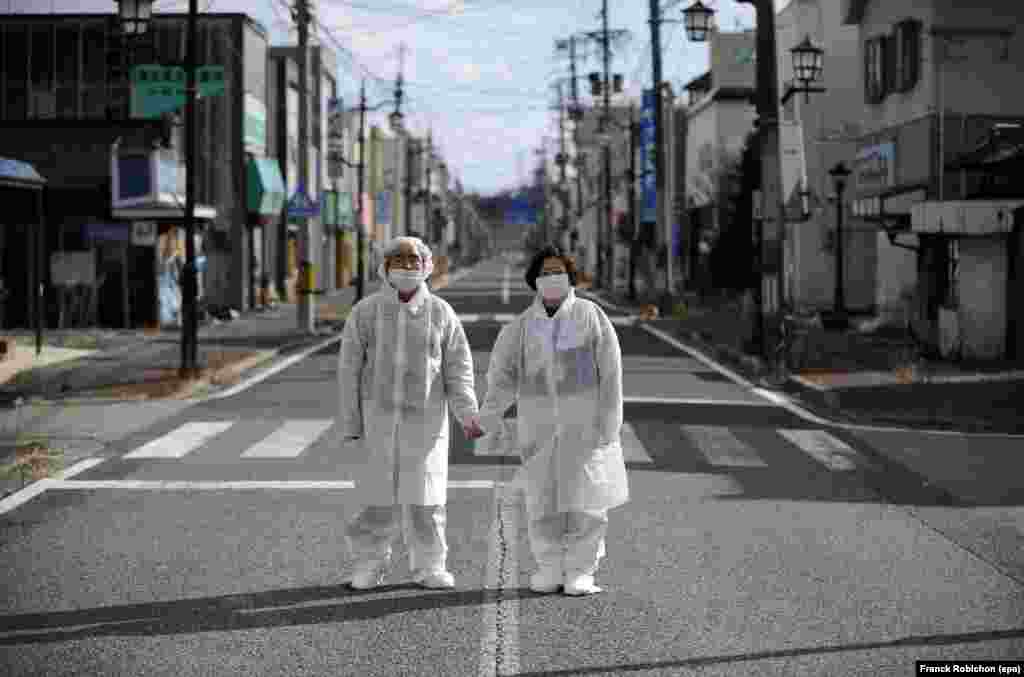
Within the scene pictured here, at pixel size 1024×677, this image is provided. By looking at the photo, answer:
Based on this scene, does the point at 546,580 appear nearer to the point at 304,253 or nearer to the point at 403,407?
the point at 403,407

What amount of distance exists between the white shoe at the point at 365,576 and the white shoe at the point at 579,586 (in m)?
1.01

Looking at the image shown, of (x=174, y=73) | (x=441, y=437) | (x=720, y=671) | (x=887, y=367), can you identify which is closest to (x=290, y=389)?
(x=887, y=367)

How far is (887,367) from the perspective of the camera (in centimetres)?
2366

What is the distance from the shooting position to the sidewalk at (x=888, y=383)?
1730 centimetres

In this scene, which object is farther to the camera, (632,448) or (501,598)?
(632,448)

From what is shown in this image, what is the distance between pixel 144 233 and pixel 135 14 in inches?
508

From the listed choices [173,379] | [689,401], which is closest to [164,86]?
[173,379]

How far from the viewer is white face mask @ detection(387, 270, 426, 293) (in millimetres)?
7867

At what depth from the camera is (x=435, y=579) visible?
26.0 ft

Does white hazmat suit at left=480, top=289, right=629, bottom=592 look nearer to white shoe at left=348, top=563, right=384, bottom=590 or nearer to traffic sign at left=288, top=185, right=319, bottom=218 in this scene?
white shoe at left=348, top=563, right=384, bottom=590

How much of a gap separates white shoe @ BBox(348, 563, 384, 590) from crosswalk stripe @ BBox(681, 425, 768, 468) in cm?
587

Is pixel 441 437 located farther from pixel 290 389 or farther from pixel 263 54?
pixel 263 54

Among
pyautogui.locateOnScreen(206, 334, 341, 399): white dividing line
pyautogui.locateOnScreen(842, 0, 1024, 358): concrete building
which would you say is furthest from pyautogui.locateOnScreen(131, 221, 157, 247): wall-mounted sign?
pyautogui.locateOnScreen(842, 0, 1024, 358): concrete building

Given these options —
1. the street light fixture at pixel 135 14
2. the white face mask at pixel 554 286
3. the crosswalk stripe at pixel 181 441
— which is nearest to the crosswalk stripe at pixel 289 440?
the crosswalk stripe at pixel 181 441
